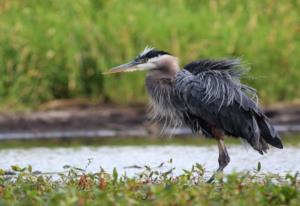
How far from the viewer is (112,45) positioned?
13.0m

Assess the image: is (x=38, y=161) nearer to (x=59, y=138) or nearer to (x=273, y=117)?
(x=59, y=138)

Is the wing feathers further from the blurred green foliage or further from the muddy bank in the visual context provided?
the muddy bank

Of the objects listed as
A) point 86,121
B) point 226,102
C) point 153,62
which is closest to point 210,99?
point 226,102

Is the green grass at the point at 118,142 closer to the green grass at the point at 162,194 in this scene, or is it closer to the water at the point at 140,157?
the water at the point at 140,157

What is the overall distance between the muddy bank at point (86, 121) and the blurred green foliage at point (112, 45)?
188 mm

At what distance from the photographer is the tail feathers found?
810 centimetres

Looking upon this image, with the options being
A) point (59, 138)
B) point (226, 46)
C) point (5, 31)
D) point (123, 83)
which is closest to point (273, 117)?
point (226, 46)

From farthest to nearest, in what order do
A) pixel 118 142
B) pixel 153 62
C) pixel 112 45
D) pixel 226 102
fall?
pixel 112 45 < pixel 118 142 < pixel 153 62 < pixel 226 102

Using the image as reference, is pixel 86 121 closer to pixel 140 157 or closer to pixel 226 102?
pixel 140 157

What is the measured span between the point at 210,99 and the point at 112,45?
15.9 ft

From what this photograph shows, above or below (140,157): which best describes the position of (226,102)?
above

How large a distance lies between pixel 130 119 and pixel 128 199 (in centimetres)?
720

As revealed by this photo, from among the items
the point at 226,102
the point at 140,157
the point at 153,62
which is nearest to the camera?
the point at 226,102

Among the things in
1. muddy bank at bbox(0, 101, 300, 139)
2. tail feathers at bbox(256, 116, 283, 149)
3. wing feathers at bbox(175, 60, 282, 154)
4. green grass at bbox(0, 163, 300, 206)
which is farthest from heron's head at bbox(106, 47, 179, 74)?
muddy bank at bbox(0, 101, 300, 139)
